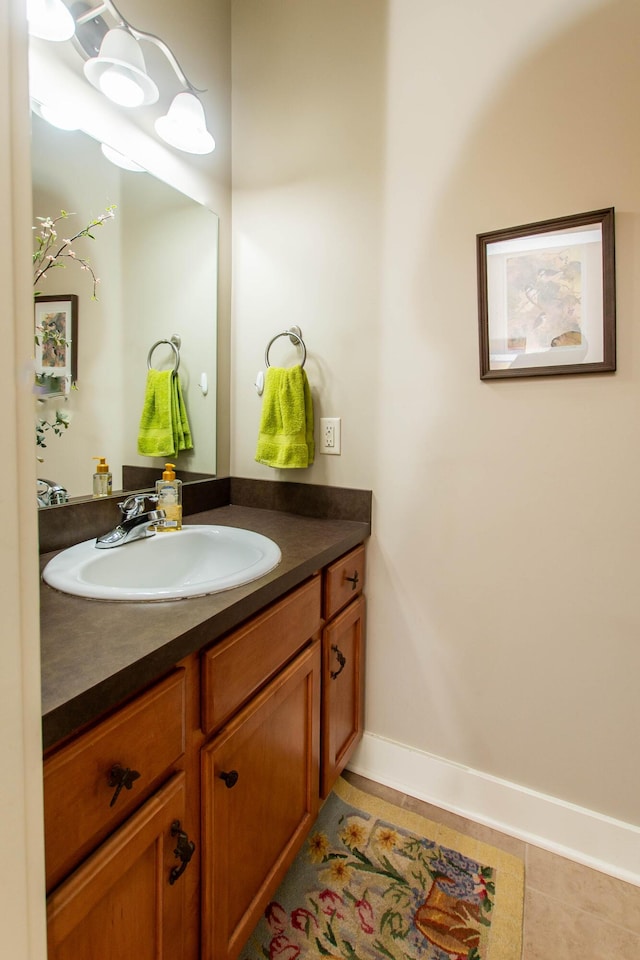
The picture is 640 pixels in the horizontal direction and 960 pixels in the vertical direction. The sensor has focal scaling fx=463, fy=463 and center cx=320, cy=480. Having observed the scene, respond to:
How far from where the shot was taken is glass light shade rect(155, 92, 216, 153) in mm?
1310

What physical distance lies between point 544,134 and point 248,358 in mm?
1078

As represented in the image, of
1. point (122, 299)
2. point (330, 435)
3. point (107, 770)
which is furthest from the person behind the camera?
point (330, 435)

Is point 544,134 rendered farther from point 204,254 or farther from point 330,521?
point 330,521

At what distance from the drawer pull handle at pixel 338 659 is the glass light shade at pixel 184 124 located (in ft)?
4.95

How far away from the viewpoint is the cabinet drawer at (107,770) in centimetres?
54

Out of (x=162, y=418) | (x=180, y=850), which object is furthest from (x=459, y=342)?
(x=180, y=850)

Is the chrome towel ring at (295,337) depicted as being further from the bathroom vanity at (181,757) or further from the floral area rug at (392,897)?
the floral area rug at (392,897)

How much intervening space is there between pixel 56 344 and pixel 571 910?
1863mm

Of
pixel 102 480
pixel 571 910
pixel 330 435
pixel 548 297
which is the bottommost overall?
→ pixel 571 910

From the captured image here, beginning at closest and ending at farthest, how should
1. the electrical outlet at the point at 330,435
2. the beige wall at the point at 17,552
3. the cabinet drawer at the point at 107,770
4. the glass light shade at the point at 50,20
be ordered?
1. the beige wall at the point at 17,552
2. the cabinet drawer at the point at 107,770
3. the glass light shade at the point at 50,20
4. the electrical outlet at the point at 330,435

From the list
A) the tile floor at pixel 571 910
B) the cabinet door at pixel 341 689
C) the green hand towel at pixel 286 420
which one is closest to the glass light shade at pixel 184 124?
the green hand towel at pixel 286 420

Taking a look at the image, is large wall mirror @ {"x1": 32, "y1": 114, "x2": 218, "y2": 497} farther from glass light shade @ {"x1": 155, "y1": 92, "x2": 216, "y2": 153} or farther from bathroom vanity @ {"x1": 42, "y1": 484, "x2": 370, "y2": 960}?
bathroom vanity @ {"x1": 42, "y1": 484, "x2": 370, "y2": 960}

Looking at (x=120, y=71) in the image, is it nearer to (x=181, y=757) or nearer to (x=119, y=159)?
(x=119, y=159)

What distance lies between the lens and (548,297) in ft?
3.96
